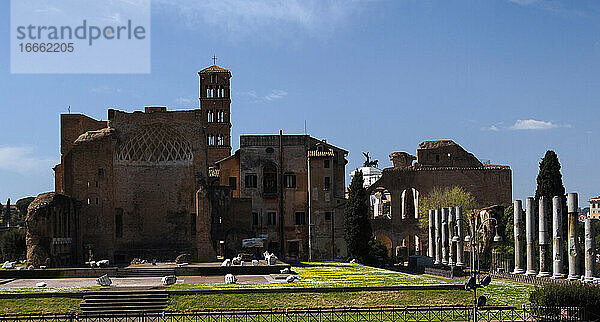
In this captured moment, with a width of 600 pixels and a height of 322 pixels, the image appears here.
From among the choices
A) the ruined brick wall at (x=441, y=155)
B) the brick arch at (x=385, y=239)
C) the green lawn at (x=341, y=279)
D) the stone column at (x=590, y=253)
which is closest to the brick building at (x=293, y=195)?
the brick arch at (x=385, y=239)

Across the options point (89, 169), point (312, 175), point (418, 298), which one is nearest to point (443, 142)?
point (312, 175)

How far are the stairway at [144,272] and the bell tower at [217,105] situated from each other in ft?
124

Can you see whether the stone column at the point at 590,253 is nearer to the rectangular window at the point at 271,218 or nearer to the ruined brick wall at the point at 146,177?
the ruined brick wall at the point at 146,177

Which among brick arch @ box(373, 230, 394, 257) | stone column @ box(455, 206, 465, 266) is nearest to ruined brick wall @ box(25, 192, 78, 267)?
stone column @ box(455, 206, 465, 266)

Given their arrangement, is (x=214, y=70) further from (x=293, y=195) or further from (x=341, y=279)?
(x=341, y=279)

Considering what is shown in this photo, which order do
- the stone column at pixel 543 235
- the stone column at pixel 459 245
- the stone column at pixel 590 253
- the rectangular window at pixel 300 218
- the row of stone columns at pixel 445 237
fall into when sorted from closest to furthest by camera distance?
the stone column at pixel 590 253
the stone column at pixel 543 235
the stone column at pixel 459 245
the row of stone columns at pixel 445 237
the rectangular window at pixel 300 218

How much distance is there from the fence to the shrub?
1.13 ft

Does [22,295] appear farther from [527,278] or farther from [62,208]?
[527,278]

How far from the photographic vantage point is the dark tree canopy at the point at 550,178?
5012 centimetres

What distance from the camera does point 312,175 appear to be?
211 feet

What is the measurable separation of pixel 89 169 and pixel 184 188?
7640mm

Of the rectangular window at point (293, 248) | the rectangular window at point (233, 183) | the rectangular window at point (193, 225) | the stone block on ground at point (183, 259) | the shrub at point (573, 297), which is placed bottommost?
the rectangular window at point (293, 248)

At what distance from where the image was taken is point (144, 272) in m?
45.0

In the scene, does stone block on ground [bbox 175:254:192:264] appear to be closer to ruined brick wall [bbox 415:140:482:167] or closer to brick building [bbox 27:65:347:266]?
brick building [bbox 27:65:347:266]
